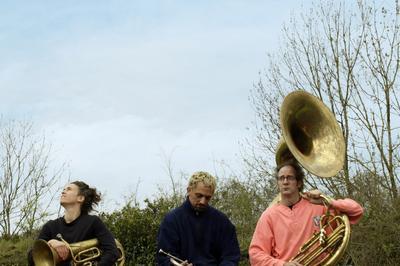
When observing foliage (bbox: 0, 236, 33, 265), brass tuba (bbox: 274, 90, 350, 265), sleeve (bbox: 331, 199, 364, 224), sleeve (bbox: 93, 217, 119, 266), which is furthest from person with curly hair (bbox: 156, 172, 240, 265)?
foliage (bbox: 0, 236, 33, 265)

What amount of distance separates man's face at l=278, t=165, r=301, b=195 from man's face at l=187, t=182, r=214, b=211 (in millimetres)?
579

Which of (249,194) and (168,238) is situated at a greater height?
(249,194)

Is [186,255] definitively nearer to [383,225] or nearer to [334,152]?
[334,152]

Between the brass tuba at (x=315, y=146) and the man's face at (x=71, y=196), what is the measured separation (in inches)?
65.9

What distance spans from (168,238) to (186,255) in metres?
0.20

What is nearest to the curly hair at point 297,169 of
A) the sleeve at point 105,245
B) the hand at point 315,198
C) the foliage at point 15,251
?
the hand at point 315,198

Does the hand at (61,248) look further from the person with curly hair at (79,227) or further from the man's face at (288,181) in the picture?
the man's face at (288,181)

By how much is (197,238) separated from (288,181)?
2.93 ft

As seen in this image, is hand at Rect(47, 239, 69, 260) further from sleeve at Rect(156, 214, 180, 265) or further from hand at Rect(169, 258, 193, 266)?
hand at Rect(169, 258, 193, 266)

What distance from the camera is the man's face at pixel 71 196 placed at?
5.62 m

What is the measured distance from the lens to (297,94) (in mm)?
5473

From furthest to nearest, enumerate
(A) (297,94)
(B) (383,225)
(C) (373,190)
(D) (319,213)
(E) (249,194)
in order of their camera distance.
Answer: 1. (E) (249,194)
2. (C) (373,190)
3. (B) (383,225)
4. (A) (297,94)
5. (D) (319,213)

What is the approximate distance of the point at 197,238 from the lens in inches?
212

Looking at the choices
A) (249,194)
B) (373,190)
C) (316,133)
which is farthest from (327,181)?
(316,133)
